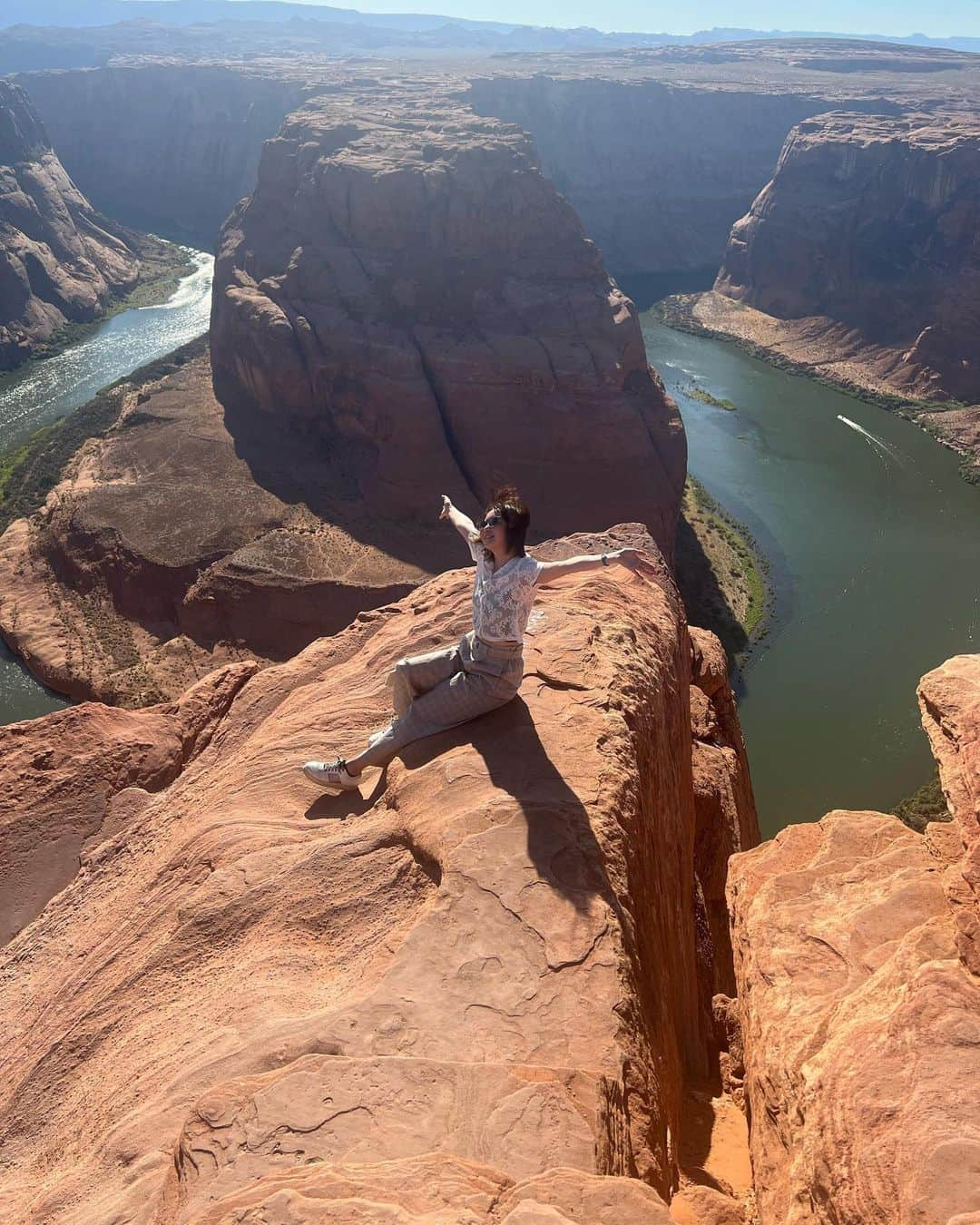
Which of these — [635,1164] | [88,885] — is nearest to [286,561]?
[88,885]

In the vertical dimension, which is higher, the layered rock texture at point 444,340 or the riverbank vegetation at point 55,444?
the layered rock texture at point 444,340

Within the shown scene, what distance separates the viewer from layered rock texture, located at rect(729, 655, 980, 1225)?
4430 millimetres

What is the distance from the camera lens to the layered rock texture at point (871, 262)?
58156mm

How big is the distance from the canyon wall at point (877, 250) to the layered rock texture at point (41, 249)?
162ft

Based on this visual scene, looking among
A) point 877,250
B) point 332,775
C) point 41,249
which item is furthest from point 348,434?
point 877,250

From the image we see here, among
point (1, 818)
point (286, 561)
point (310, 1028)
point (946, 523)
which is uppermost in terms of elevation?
point (310, 1028)

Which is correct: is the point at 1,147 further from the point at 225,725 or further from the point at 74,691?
the point at 225,725

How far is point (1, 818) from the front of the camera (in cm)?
1011

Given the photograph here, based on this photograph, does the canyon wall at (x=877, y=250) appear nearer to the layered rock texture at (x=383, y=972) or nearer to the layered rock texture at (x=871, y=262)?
the layered rock texture at (x=871, y=262)

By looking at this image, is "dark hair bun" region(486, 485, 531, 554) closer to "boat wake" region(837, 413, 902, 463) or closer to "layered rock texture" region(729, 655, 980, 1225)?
"layered rock texture" region(729, 655, 980, 1225)

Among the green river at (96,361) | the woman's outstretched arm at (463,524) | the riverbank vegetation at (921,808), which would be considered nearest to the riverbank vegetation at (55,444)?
the green river at (96,361)

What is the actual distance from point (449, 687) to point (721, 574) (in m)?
29.1

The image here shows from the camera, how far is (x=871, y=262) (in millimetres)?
65812

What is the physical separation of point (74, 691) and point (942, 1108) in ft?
95.3
